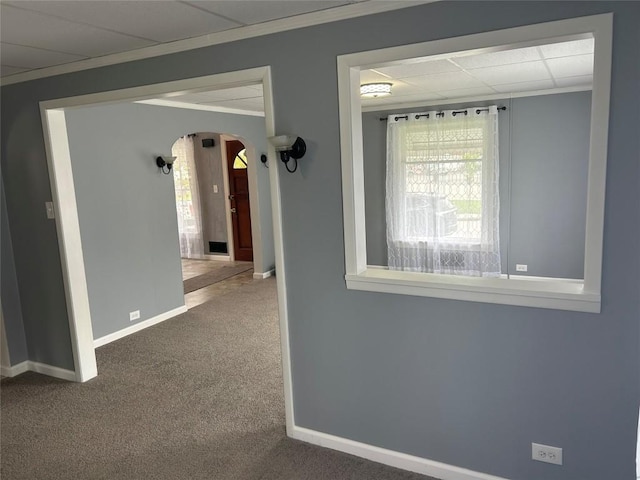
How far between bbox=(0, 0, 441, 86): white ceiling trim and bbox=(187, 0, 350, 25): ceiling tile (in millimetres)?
48

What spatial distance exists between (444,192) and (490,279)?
12.5 ft

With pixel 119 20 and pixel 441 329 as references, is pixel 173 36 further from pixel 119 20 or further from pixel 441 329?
pixel 441 329

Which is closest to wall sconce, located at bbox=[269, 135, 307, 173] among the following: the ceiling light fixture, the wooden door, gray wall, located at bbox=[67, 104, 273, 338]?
the ceiling light fixture

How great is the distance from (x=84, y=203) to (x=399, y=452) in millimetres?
3376

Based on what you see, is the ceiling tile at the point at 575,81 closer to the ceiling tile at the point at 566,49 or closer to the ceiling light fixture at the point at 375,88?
the ceiling tile at the point at 566,49

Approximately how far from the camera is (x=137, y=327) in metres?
4.79

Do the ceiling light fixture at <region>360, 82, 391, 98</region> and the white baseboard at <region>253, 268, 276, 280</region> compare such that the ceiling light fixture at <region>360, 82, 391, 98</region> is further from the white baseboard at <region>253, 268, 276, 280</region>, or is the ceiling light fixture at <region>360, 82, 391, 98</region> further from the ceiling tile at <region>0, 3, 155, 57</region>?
the white baseboard at <region>253, 268, 276, 280</region>

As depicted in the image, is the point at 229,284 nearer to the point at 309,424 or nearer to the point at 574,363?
the point at 309,424

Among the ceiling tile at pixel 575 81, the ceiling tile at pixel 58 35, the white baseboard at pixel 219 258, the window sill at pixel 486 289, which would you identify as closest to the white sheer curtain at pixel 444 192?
the ceiling tile at pixel 575 81

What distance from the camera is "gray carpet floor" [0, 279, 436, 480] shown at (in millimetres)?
2578

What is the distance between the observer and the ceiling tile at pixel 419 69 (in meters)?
3.38

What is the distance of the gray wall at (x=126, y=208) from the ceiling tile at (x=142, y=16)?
6.82ft

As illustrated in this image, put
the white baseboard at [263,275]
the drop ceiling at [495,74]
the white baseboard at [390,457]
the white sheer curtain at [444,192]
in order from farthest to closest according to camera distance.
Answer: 1. the white baseboard at [263,275]
2. the white sheer curtain at [444,192]
3. the drop ceiling at [495,74]
4. the white baseboard at [390,457]

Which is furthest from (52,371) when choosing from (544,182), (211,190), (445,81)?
(544,182)
